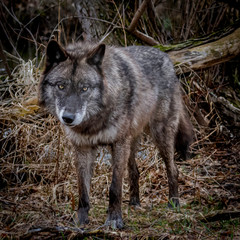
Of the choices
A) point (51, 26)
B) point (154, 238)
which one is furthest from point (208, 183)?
point (51, 26)

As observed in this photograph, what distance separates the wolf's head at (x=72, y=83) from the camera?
309 centimetres

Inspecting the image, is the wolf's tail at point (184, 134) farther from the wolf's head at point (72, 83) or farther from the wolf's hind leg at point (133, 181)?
the wolf's head at point (72, 83)

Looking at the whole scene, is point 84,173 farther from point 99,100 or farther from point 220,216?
point 220,216

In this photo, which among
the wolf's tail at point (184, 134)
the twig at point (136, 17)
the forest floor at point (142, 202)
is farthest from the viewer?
the twig at point (136, 17)

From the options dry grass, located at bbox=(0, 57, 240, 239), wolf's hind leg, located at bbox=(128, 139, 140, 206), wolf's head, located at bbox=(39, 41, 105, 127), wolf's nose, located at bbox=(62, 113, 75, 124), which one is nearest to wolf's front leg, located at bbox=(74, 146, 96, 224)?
dry grass, located at bbox=(0, 57, 240, 239)

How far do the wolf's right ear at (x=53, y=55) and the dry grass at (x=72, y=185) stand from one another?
4.19ft

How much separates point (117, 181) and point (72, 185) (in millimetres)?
1205

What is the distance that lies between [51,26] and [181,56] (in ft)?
15.0

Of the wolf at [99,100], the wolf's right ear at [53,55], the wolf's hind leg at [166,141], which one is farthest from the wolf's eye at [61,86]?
the wolf's hind leg at [166,141]

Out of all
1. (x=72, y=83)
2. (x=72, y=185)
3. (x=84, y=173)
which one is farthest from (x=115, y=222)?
(x=72, y=83)

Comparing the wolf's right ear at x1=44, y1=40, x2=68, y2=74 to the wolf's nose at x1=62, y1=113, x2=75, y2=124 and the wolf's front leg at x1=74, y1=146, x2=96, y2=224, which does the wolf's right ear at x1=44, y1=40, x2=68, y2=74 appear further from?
the wolf's front leg at x1=74, y1=146, x2=96, y2=224

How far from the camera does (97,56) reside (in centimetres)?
333

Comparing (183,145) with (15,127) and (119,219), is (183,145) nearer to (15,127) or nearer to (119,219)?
(119,219)

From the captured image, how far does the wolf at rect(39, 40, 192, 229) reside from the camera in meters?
3.18
